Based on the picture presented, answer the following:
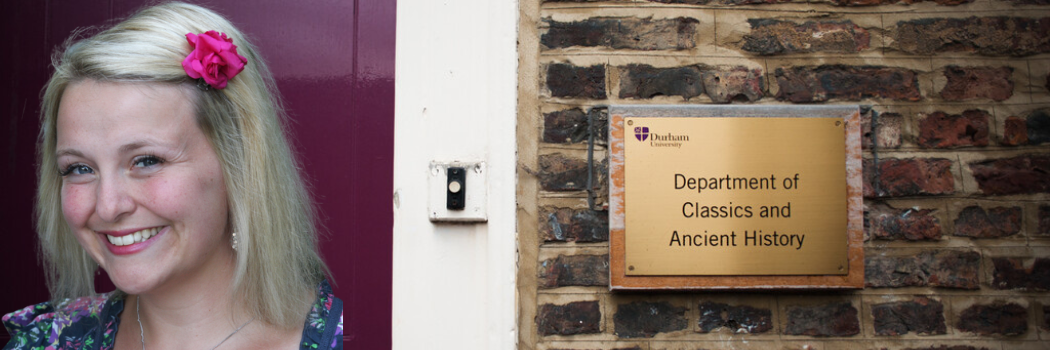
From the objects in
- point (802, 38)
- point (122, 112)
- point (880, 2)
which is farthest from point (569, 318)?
point (880, 2)

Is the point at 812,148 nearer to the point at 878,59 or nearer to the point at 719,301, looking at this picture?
the point at 878,59

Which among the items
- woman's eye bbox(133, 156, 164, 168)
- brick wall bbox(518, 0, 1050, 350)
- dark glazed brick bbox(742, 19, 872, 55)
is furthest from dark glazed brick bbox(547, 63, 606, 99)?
woman's eye bbox(133, 156, 164, 168)

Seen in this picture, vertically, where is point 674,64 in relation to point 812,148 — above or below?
above

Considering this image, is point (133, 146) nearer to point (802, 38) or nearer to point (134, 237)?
point (134, 237)

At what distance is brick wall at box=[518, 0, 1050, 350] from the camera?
1.48 meters

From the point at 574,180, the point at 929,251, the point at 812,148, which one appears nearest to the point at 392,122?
the point at 574,180

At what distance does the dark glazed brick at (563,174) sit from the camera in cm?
149

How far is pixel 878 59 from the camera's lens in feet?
5.06

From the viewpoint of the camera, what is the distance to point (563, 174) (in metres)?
1.49

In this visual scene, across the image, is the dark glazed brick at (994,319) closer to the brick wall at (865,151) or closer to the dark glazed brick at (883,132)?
the brick wall at (865,151)

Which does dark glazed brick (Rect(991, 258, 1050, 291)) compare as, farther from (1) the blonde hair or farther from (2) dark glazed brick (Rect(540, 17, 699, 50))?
(1) the blonde hair

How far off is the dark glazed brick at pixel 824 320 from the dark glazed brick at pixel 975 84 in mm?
614

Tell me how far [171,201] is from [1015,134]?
1.96 metres

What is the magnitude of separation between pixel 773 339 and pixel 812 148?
49 centimetres
